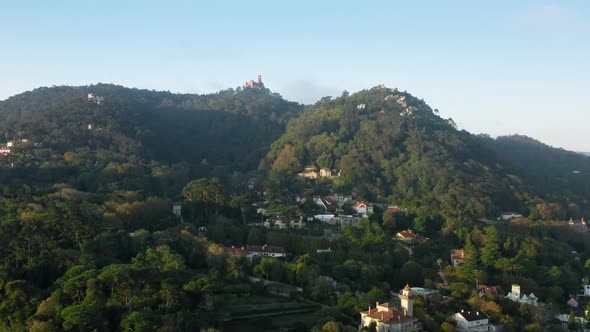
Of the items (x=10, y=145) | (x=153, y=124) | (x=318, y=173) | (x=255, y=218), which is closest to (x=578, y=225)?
(x=318, y=173)

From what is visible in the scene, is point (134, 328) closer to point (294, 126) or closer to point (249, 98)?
point (294, 126)

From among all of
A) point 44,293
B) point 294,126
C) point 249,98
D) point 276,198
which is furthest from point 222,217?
point 249,98

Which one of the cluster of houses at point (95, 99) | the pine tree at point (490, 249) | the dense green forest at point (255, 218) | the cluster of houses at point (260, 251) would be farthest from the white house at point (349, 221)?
the cluster of houses at point (95, 99)

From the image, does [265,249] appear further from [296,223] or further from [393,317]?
[393,317]

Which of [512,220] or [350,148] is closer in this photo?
[512,220]

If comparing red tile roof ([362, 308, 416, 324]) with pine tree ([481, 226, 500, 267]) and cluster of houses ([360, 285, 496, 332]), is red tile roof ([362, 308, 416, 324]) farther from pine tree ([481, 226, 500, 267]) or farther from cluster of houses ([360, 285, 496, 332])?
pine tree ([481, 226, 500, 267])
